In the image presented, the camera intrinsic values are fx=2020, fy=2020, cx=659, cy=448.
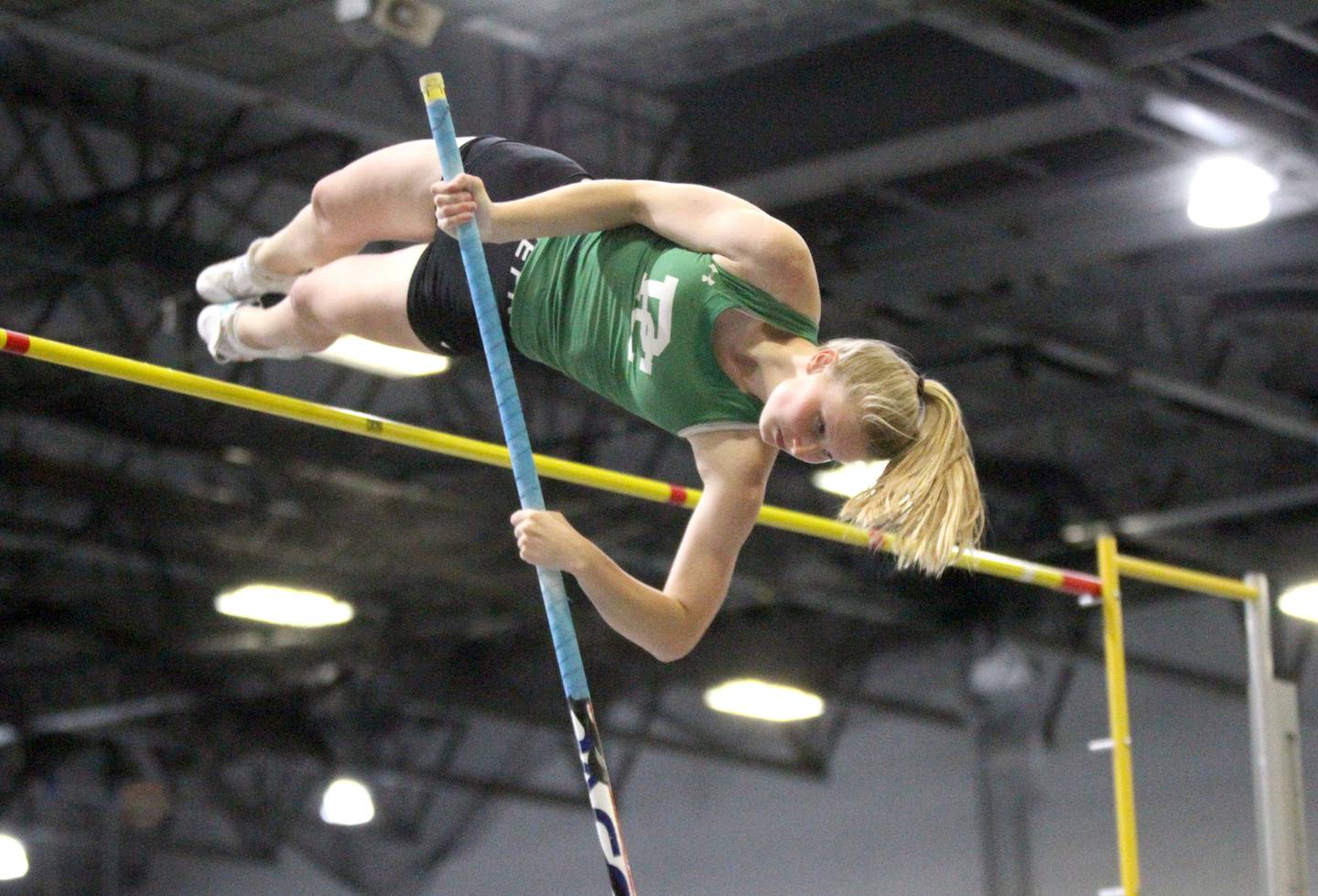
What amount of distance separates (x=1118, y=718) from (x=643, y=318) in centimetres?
201

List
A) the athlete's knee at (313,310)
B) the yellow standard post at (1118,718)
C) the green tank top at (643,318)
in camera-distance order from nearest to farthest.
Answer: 1. the green tank top at (643,318)
2. the athlete's knee at (313,310)
3. the yellow standard post at (1118,718)

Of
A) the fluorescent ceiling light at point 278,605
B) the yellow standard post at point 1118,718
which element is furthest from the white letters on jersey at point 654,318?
the fluorescent ceiling light at point 278,605

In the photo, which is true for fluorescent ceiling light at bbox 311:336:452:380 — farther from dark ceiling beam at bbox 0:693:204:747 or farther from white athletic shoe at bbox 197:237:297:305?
dark ceiling beam at bbox 0:693:204:747

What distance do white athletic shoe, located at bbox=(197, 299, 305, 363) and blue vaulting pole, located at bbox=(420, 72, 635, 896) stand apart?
0.87 metres

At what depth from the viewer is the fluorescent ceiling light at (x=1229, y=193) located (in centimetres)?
680

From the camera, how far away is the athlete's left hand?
290cm

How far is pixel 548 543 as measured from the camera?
9.50 ft

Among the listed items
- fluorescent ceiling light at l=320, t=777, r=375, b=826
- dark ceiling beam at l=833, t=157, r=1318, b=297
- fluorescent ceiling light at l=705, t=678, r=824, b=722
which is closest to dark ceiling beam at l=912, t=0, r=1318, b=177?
dark ceiling beam at l=833, t=157, r=1318, b=297

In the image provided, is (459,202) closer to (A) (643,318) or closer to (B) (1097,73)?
(A) (643,318)

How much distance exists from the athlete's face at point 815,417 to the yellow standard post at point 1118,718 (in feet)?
5.53

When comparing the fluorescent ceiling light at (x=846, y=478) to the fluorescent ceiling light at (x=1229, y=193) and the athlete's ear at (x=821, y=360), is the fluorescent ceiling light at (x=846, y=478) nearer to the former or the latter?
the fluorescent ceiling light at (x=1229, y=193)

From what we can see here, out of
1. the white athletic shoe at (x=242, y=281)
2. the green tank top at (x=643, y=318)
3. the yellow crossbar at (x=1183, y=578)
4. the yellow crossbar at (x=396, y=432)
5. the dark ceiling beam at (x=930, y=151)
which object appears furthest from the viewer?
the dark ceiling beam at (x=930, y=151)

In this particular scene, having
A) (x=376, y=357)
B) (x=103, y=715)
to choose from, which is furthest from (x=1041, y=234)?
(x=103, y=715)

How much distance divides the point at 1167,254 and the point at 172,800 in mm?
9261
